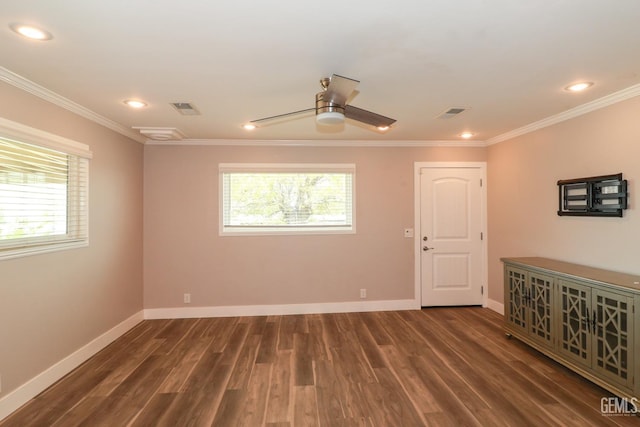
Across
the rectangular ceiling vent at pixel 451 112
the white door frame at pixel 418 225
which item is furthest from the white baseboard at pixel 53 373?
the rectangular ceiling vent at pixel 451 112

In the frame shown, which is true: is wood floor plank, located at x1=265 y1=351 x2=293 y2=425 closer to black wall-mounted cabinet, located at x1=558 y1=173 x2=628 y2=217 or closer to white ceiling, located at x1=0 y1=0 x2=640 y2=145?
white ceiling, located at x1=0 y1=0 x2=640 y2=145

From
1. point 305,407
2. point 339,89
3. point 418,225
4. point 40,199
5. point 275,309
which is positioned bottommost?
point 305,407

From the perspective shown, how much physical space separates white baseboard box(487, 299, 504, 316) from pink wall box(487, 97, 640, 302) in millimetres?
124

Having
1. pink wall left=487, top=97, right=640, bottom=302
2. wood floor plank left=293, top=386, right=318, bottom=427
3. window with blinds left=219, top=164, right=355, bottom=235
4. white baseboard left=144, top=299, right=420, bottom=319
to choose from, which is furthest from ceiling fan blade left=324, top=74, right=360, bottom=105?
white baseboard left=144, top=299, right=420, bottom=319

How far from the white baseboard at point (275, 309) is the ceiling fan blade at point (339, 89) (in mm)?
3086

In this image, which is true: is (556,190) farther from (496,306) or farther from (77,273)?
(77,273)

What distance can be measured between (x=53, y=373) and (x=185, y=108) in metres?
2.60

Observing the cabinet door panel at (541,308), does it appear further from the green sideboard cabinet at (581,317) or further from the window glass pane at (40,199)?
the window glass pane at (40,199)

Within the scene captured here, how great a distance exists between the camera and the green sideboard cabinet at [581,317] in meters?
2.17

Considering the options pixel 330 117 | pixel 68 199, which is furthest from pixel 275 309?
pixel 330 117

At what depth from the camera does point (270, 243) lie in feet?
13.9

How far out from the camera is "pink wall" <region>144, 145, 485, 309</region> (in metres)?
4.11

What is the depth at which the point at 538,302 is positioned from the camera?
2.96 metres

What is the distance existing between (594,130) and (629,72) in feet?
2.55
